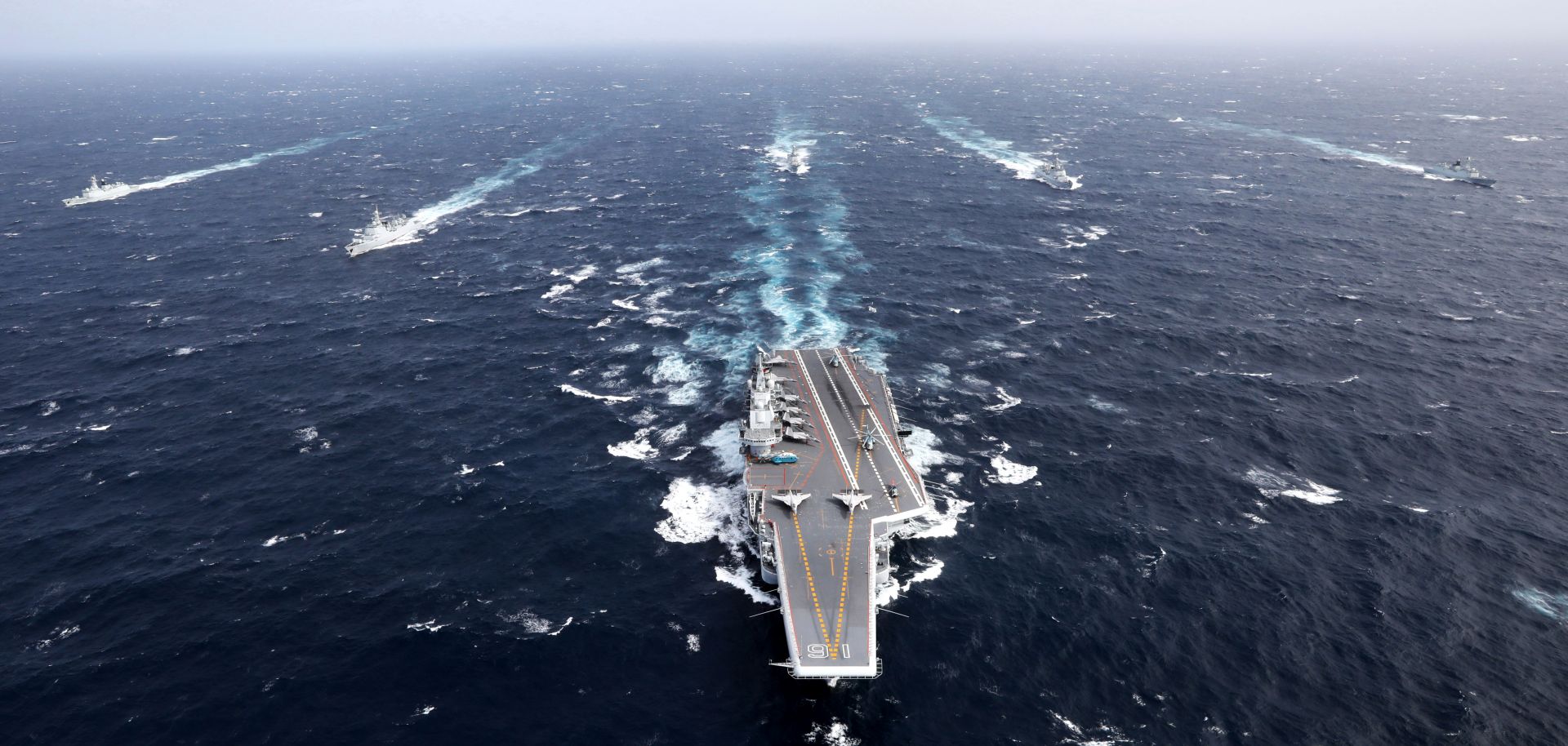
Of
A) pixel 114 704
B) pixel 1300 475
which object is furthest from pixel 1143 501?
pixel 114 704

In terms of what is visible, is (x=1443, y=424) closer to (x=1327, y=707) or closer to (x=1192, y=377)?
(x=1192, y=377)

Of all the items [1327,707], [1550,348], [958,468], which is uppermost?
[1550,348]

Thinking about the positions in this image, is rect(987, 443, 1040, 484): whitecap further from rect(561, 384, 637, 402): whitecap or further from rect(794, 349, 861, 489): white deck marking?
rect(561, 384, 637, 402): whitecap

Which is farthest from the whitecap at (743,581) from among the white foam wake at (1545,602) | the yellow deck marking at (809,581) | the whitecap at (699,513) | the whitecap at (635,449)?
the white foam wake at (1545,602)

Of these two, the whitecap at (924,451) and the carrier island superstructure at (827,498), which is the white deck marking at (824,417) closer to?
the carrier island superstructure at (827,498)

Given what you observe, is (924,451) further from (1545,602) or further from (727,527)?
(1545,602)

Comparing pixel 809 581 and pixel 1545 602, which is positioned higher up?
pixel 809 581

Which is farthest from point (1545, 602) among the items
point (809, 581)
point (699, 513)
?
point (699, 513)
